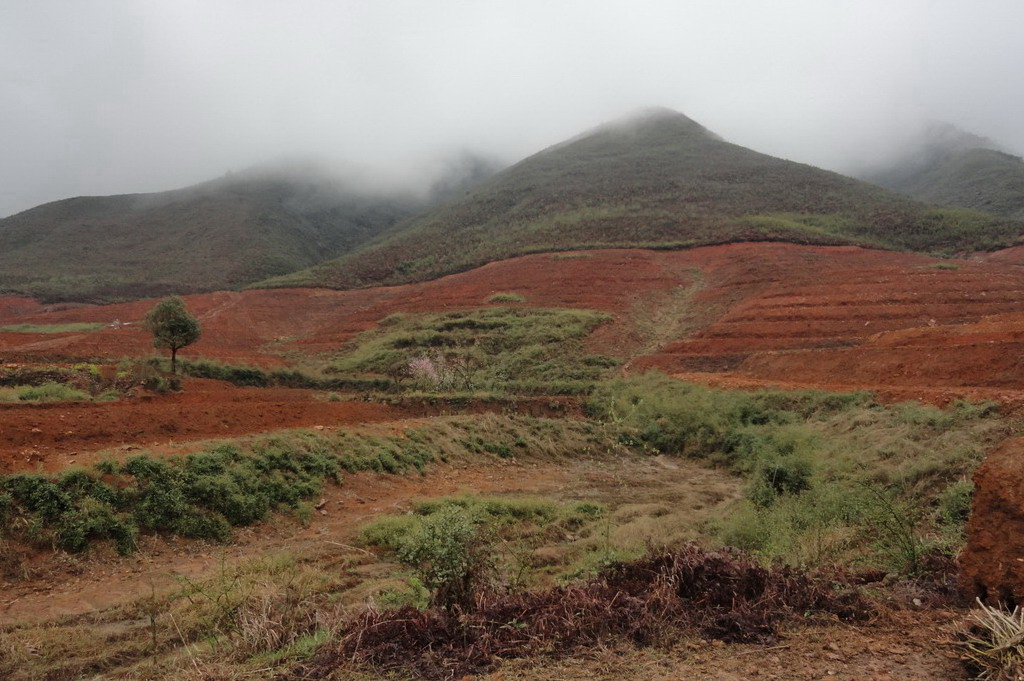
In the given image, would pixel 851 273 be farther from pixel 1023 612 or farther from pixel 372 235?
pixel 372 235

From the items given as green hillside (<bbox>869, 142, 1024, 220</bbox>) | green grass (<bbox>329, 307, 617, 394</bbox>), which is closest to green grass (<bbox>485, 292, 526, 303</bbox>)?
green grass (<bbox>329, 307, 617, 394</bbox>)

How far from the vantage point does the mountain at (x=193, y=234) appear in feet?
205

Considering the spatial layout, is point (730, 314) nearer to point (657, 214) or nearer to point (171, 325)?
point (171, 325)

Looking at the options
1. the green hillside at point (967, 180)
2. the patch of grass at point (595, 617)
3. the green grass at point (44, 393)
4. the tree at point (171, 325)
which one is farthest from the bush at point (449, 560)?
the green hillside at point (967, 180)

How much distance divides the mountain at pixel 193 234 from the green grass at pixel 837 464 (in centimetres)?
6060

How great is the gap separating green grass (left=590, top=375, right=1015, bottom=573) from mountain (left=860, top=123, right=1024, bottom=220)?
69.7 metres

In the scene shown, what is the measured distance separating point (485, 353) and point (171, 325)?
14.1m

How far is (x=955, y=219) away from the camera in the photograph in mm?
47344

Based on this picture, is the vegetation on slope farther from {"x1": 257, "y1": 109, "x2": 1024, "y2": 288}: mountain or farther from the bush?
the bush

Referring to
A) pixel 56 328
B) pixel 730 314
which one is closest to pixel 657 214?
pixel 730 314

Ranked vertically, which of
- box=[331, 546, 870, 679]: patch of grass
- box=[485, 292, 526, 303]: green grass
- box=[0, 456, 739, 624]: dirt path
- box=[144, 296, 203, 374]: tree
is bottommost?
box=[0, 456, 739, 624]: dirt path

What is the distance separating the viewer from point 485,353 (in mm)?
28469

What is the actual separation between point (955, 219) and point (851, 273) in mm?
26140

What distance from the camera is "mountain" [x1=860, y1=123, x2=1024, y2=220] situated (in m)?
73.2
